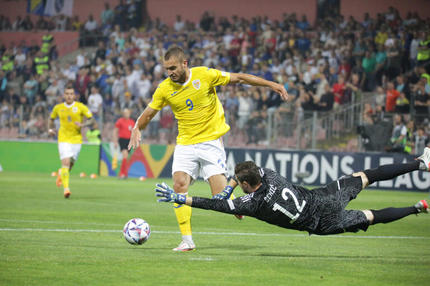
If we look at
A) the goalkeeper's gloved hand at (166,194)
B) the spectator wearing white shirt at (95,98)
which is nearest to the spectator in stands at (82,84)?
the spectator wearing white shirt at (95,98)

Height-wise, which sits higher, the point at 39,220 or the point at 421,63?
the point at 421,63

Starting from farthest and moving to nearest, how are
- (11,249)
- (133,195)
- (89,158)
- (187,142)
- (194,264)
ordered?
1. (89,158)
2. (133,195)
3. (187,142)
4. (11,249)
5. (194,264)

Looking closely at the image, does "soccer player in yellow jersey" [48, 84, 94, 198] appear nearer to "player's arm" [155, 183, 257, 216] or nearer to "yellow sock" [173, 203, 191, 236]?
"yellow sock" [173, 203, 191, 236]

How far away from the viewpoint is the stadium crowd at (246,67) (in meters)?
25.0

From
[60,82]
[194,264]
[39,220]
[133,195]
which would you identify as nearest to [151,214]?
[39,220]

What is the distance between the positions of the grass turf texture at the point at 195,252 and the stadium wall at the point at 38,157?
12.5 metres

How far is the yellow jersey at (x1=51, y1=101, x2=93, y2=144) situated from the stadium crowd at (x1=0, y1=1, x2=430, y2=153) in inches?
294

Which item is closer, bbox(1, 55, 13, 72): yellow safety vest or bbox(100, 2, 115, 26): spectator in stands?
bbox(1, 55, 13, 72): yellow safety vest

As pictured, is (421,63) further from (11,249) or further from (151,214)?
(11,249)

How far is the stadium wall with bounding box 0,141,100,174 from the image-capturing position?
1145 inches

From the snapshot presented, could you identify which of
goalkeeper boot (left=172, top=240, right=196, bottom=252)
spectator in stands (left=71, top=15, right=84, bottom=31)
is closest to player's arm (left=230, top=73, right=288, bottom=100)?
goalkeeper boot (left=172, top=240, right=196, bottom=252)

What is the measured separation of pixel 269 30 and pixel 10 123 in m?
11.2

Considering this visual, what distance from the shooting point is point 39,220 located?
43.8 feet

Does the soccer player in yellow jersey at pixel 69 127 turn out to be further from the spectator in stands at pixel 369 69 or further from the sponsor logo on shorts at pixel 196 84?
the spectator in stands at pixel 369 69
